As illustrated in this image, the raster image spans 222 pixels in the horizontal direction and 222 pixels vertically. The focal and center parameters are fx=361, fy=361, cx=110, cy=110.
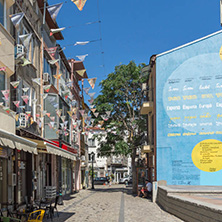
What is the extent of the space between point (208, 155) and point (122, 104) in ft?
41.0

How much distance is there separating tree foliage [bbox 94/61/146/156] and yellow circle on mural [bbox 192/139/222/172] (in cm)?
973

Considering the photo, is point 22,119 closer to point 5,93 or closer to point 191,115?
point 5,93

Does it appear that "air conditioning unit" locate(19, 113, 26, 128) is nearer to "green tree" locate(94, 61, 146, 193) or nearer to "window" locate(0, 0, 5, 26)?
"window" locate(0, 0, 5, 26)

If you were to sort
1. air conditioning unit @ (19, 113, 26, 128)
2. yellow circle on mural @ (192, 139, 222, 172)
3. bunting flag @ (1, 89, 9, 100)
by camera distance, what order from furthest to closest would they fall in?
1. yellow circle on mural @ (192, 139, 222, 172)
2. air conditioning unit @ (19, 113, 26, 128)
3. bunting flag @ (1, 89, 9, 100)

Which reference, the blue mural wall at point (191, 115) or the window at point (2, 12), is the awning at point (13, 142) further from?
the blue mural wall at point (191, 115)

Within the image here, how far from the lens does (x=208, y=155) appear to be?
2220 centimetres

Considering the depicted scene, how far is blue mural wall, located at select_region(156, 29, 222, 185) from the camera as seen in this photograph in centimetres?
2225

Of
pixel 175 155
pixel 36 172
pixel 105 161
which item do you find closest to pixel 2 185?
pixel 36 172

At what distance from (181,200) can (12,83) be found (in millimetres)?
7939

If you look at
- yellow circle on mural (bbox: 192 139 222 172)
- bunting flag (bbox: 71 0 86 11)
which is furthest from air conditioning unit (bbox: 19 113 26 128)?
yellow circle on mural (bbox: 192 139 222 172)

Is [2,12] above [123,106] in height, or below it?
above

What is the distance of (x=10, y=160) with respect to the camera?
15.1 meters

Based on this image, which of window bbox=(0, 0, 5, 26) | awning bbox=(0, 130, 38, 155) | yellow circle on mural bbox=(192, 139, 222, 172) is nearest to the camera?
awning bbox=(0, 130, 38, 155)

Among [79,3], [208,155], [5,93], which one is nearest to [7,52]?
[5,93]
